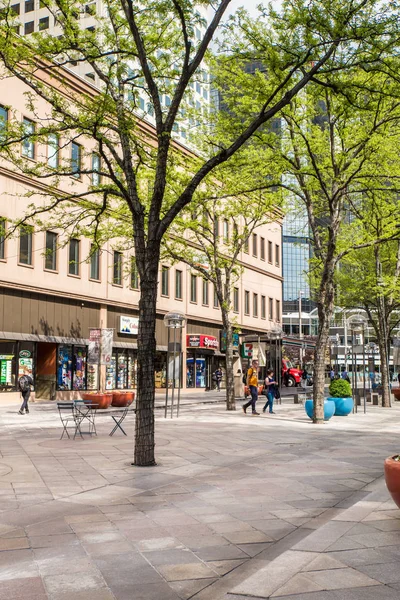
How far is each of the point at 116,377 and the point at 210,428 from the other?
19689mm

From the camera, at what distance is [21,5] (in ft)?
174

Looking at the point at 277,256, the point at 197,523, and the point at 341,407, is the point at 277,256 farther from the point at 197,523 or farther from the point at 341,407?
the point at 197,523

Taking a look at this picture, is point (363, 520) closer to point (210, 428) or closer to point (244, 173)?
point (210, 428)

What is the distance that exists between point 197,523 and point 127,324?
31.2m

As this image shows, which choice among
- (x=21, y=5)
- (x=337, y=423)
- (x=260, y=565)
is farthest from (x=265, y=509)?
(x=21, y=5)

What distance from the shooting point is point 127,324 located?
3838cm

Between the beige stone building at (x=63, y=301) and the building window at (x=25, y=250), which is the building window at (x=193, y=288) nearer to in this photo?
the beige stone building at (x=63, y=301)

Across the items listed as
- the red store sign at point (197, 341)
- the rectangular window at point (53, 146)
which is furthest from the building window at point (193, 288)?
the rectangular window at point (53, 146)

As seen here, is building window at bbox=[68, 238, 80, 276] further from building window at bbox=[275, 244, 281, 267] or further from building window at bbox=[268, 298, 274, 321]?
building window at bbox=[275, 244, 281, 267]

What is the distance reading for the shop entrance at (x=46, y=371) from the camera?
3275 cm

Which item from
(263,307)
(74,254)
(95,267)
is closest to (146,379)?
(74,254)

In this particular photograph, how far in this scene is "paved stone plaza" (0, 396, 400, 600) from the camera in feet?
17.4

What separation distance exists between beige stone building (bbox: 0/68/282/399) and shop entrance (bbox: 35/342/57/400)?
50 millimetres

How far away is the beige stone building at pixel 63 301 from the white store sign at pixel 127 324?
0.06 meters
